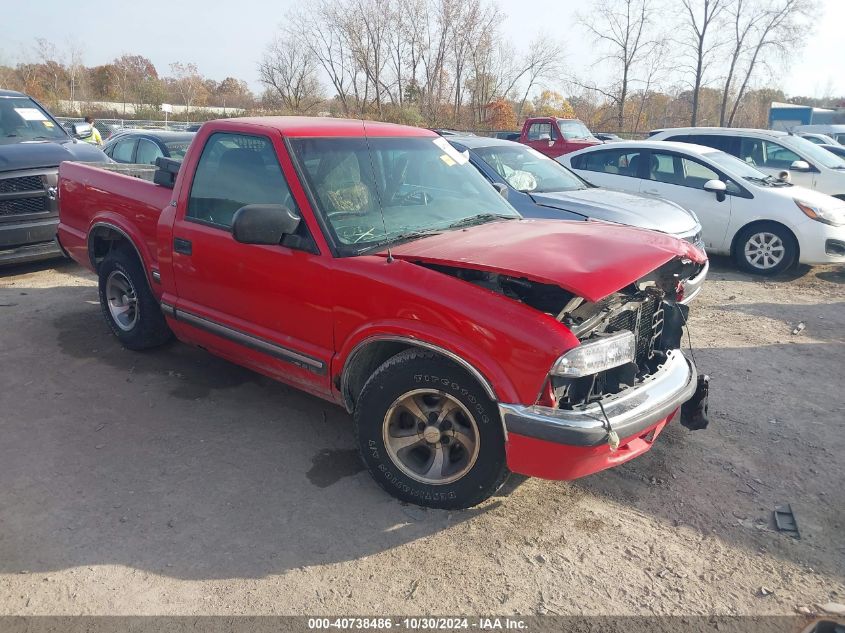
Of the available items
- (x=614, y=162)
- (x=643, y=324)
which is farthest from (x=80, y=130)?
(x=643, y=324)

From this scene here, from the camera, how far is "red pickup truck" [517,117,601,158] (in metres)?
16.8

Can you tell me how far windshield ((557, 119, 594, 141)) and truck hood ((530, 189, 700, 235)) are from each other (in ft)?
34.7

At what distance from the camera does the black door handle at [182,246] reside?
4.29 m

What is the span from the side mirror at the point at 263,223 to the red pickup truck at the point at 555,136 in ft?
45.6

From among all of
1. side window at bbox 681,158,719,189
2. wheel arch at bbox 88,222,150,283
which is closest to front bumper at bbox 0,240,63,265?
wheel arch at bbox 88,222,150,283

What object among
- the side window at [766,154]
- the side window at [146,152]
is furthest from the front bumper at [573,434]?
A: the side window at [766,154]

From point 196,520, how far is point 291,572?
2.16 feet

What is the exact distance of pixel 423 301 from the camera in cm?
309

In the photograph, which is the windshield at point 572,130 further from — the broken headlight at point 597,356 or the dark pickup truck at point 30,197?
the broken headlight at point 597,356

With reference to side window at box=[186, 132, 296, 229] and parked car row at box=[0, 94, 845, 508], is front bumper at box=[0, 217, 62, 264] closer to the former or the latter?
parked car row at box=[0, 94, 845, 508]

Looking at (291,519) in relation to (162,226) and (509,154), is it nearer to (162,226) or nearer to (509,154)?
(162,226)

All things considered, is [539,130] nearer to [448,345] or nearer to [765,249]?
[765,249]

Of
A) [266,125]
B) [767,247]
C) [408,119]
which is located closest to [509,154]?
[767,247]

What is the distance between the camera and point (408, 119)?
3309cm
